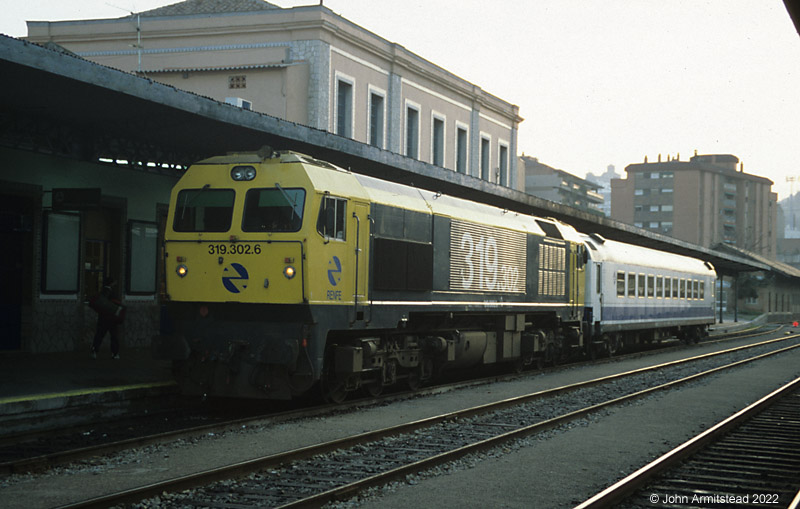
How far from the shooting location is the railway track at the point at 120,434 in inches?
355

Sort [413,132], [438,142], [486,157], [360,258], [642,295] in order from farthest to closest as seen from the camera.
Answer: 1. [486,157]
2. [438,142]
3. [413,132]
4. [642,295]
5. [360,258]

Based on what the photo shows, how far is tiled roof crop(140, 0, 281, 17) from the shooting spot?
35209 mm

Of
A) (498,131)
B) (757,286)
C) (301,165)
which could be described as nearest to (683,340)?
(498,131)

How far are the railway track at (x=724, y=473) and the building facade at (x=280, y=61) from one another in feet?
75.4

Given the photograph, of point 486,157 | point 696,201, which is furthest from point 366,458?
point 696,201

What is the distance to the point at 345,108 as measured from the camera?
3453cm

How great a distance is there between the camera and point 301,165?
12.5 m

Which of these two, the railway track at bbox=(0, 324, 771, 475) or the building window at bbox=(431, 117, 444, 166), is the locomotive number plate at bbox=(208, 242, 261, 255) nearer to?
the railway track at bbox=(0, 324, 771, 475)

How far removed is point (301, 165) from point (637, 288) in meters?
19.1

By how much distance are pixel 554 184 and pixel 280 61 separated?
86.8 metres

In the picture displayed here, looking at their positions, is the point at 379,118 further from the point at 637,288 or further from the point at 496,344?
the point at 496,344

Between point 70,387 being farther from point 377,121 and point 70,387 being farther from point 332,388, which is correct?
point 377,121

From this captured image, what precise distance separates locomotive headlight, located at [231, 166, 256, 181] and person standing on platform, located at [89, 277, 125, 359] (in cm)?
502

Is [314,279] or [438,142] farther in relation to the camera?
[438,142]
